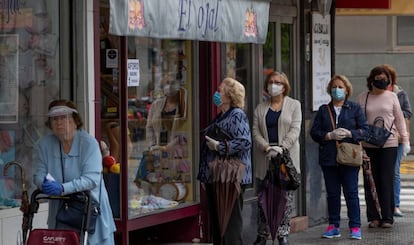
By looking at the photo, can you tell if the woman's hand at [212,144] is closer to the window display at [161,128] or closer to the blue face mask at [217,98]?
the blue face mask at [217,98]

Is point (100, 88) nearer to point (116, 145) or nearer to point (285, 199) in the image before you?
point (116, 145)

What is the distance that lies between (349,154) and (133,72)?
8.81 feet

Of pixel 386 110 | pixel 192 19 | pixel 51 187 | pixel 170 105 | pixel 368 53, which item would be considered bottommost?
pixel 51 187

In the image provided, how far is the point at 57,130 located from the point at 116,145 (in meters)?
2.38

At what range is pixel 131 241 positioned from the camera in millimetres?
10758

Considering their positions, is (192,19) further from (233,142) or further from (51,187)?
(51,187)

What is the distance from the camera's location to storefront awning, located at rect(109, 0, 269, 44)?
7.60 metres

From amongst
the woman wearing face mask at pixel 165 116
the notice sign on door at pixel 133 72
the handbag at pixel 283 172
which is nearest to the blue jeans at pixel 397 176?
the handbag at pixel 283 172

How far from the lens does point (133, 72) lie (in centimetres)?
962

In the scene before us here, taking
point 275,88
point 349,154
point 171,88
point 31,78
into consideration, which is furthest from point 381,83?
point 31,78

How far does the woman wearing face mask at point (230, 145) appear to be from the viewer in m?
9.50

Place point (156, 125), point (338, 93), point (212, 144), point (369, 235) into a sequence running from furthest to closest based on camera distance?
point (369, 235) < point (338, 93) < point (156, 125) < point (212, 144)

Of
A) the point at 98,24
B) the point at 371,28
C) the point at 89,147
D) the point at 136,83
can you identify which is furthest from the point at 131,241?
the point at 371,28

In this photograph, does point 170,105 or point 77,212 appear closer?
point 77,212
